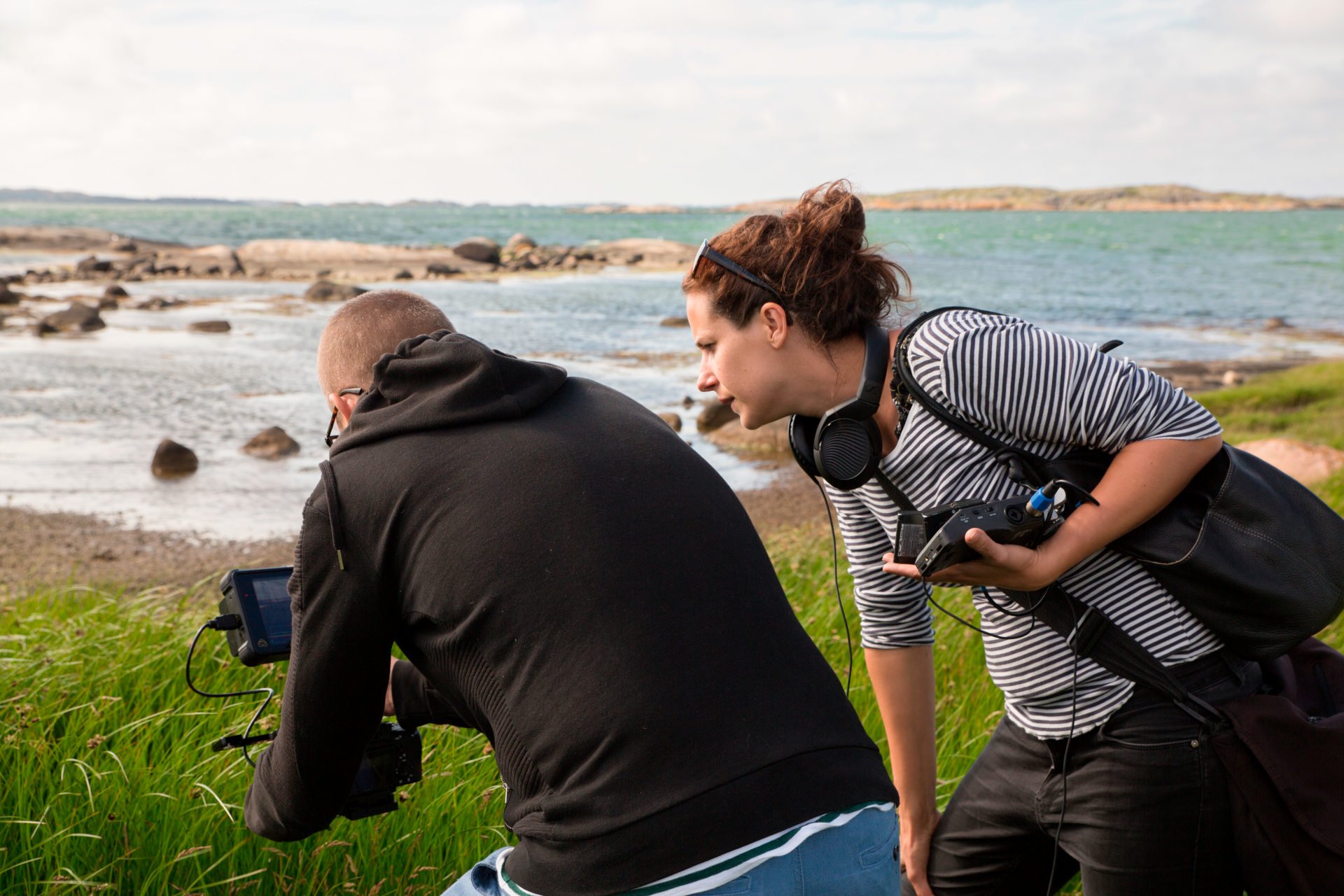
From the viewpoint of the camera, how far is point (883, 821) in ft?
5.74

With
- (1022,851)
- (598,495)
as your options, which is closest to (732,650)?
(598,495)

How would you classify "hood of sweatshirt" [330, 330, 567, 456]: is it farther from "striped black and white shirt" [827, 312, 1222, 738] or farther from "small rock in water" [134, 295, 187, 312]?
"small rock in water" [134, 295, 187, 312]

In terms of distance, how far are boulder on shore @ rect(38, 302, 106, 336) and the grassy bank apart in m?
18.8

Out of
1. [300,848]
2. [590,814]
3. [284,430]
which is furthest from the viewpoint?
[284,430]

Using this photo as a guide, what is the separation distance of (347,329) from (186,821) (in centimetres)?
164

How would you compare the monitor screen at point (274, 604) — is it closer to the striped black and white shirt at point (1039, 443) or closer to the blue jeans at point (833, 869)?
the blue jeans at point (833, 869)

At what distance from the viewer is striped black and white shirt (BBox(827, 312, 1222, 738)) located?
2062mm

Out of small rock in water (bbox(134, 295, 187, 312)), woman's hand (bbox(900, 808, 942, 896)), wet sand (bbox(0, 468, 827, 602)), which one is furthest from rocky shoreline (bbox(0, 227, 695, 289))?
woman's hand (bbox(900, 808, 942, 896))

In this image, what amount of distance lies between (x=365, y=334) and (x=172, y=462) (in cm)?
1011

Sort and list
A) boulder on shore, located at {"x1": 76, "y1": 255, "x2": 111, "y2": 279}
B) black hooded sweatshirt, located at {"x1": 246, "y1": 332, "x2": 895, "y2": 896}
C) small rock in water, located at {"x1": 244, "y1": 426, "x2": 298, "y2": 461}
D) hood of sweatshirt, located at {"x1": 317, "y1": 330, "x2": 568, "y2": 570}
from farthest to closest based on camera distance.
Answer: boulder on shore, located at {"x1": 76, "y1": 255, "x2": 111, "y2": 279} → small rock in water, located at {"x1": 244, "y1": 426, "x2": 298, "y2": 461} → hood of sweatshirt, located at {"x1": 317, "y1": 330, "x2": 568, "y2": 570} → black hooded sweatshirt, located at {"x1": 246, "y1": 332, "x2": 895, "y2": 896}

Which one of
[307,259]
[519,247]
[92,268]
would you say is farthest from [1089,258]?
[92,268]

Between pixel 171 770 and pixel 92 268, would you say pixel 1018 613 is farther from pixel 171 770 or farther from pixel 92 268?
pixel 92 268

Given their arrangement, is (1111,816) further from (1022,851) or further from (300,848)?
(300,848)

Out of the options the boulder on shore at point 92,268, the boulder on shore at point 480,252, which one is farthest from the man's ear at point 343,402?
the boulder on shore at point 480,252
